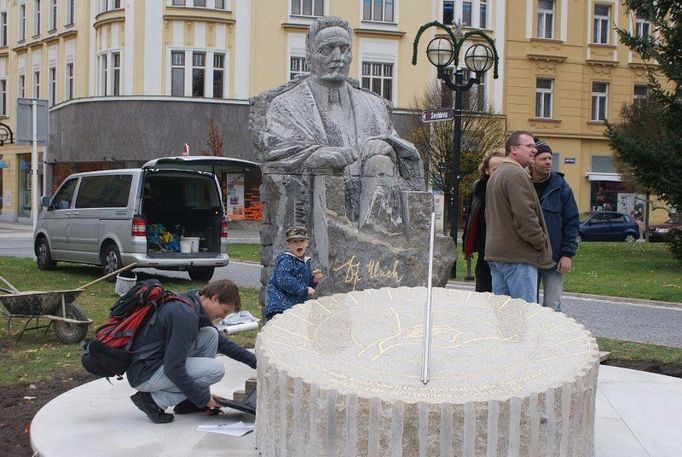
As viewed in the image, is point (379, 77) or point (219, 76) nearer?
point (219, 76)

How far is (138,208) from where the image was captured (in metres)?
14.2

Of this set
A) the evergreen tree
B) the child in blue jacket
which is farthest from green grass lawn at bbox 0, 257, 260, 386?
the evergreen tree

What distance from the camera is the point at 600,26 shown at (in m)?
36.8

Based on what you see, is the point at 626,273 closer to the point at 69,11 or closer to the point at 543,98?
the point at 543,98

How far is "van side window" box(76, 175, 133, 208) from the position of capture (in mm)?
14695

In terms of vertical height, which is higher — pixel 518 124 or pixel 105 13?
A: pixel 105 13

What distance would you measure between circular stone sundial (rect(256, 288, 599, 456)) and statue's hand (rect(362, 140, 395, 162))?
2.89 metres

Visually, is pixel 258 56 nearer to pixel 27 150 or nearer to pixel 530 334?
pixel 27 150

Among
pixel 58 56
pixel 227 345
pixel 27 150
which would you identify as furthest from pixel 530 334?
pixel 27 150

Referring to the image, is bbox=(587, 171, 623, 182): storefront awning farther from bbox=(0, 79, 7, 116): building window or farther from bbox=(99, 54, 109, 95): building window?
bbox=(0, 79, 7, 116): building window

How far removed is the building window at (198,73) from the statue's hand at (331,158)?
24064 mm

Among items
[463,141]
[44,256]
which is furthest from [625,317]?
[463,141]

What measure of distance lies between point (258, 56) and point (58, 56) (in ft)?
32.5

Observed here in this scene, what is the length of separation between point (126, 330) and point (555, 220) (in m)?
3.71
